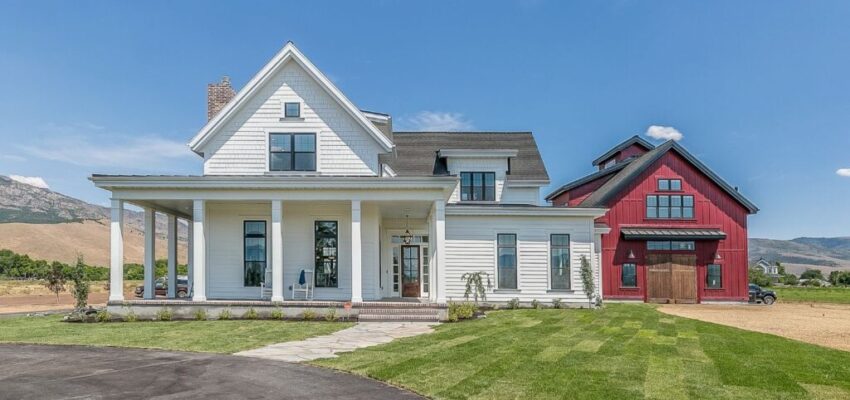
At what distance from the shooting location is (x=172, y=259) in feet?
68.7

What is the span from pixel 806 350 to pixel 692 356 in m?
3.08

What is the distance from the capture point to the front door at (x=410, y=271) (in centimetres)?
2230

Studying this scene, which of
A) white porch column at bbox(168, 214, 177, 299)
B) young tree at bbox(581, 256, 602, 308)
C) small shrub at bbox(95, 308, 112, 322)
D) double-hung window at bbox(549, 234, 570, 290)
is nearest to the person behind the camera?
small shrub at bbox(95, 308, 112, 322)

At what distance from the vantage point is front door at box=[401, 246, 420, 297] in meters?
22.3

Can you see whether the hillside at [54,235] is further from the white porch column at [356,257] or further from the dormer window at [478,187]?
the white porch column at [356,257]

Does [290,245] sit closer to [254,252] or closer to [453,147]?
[254,252]

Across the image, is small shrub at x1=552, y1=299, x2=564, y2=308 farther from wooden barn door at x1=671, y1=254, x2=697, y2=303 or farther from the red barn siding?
wooden barn door at x1=671, y1=254, x2=697, y2=303

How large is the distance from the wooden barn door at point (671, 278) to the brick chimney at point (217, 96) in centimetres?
2012

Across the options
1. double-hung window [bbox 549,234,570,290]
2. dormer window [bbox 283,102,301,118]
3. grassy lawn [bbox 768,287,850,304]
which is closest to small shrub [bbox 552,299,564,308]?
double-hung window [bbox 549,234,570,290]

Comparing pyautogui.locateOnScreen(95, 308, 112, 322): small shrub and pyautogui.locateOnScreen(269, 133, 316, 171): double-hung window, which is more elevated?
pyautogui.locateOnScreen(269, 133, 316, 171): double-hung window

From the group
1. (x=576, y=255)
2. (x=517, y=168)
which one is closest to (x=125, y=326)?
(x=576, y=255)

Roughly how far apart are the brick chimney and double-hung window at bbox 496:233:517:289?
37.0 feet

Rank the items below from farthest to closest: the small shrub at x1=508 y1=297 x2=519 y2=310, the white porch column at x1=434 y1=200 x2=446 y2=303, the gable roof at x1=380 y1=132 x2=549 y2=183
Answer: the gable roof at x1=380 y1=132 x2=549 y2=183, the small shrub at x1=508 y1=297 x2=519 y2=310, the white porch column at x1=434 y1=200 x2=446 y2=303

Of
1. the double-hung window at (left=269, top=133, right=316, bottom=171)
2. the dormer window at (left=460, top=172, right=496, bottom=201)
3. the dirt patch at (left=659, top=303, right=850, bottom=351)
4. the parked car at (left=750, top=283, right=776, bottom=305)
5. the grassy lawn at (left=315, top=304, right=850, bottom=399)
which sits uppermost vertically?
the double-hung window at (left=269, top=133, right=316, bottom=171)
